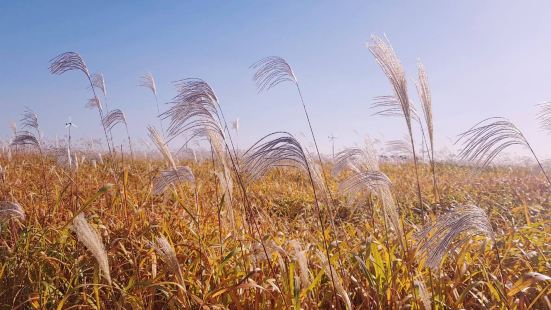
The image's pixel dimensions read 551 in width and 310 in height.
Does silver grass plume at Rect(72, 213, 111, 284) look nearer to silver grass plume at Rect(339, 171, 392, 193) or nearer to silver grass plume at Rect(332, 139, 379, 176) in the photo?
silver grass plume at Rect(339, 171, 392, 193)

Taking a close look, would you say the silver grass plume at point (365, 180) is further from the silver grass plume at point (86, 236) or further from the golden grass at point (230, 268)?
the silver grass plume at point (86, 236)

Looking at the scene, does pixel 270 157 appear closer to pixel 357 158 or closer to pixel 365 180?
pixel 365 180

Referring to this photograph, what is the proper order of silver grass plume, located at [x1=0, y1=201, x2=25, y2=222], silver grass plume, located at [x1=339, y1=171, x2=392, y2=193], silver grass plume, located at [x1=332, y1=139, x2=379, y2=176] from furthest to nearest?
silver grass plume, located at [x1=332, y1=139, x2=379, y2=176], silver grass plume, located at [x1=0, y1=201, x2=25, y2=222], silver grass plume, located at [x1=339, y1=171, x2=392, y2=193]

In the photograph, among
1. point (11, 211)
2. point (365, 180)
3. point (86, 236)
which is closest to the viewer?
point (86, 236)

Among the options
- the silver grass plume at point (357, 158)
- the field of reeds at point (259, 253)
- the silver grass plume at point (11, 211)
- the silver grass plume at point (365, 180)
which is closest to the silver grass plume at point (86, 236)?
the field of reeds at point (259, 253)

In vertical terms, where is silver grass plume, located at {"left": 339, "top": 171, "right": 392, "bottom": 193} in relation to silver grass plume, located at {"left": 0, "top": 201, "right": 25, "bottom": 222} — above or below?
above

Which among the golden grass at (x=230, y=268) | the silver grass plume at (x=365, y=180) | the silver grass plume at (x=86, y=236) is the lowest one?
the golden grass at (x=230, y=268)

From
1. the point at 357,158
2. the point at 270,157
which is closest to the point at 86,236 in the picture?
the point at 270,157

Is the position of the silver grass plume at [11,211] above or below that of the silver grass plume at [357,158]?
below

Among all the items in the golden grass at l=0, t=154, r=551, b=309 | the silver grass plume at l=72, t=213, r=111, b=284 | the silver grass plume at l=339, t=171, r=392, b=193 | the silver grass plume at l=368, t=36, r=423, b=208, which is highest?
the silver grass plume at l=368, t=36, r=423, b=208

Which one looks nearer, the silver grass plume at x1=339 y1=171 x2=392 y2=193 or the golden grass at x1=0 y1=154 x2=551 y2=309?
the silver grass plume at x1=339 y1=171 x2=392 y2=193

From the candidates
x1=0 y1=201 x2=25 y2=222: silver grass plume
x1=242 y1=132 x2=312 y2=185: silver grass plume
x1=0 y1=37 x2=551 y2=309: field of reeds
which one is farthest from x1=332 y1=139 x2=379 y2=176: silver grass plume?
x1=0 y1=201 x2=25 y2=222: silver grass plume

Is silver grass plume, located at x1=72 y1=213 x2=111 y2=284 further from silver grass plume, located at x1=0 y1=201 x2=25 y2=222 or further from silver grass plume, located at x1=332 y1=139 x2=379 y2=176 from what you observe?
silver grass plume, located at x1=332 y1=139 x2=379 y2=176

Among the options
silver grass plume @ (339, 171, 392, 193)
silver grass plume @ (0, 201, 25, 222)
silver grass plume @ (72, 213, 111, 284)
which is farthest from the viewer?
silver grass plume @ (0, 201, 25, 222)
